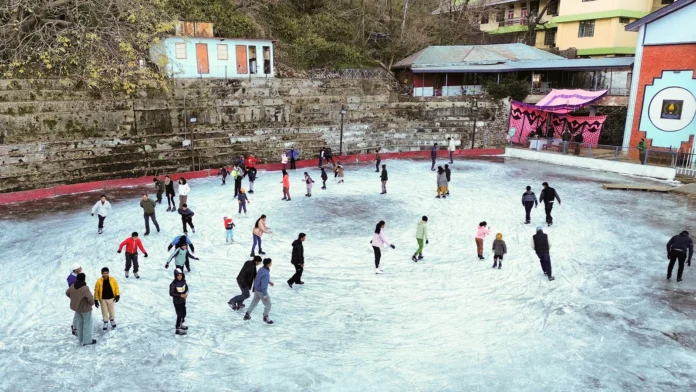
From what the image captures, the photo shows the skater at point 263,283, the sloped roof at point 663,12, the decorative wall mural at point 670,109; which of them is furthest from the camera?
the decorative wall mural at point 670,109

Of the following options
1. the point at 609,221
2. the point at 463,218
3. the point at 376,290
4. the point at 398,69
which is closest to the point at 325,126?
the point at 398,69

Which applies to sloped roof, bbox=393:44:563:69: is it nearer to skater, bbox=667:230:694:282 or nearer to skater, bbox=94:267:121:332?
skater, bbox=667:230:694:282

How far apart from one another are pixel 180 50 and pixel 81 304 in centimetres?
2222

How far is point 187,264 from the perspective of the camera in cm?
1241

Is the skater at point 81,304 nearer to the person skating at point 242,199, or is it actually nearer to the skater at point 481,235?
the person skating at point 242,199

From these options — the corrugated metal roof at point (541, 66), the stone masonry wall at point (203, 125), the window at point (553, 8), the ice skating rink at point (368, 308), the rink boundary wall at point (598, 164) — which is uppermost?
the window at point (553, 8)

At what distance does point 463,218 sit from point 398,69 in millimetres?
24662

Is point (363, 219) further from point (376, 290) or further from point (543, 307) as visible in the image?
point (543, 307)

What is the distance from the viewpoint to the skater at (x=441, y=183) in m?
20.0

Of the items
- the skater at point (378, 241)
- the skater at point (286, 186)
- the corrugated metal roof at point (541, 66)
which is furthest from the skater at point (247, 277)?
the corrugated metal roof at point (541, 66)

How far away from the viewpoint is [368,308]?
35.5 feet

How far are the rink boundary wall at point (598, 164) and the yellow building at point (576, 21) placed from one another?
1675 cm

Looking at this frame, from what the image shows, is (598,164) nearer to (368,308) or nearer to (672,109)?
(672,109)

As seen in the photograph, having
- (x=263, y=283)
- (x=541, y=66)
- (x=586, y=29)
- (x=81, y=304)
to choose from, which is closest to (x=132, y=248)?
(x=81, y=304)
